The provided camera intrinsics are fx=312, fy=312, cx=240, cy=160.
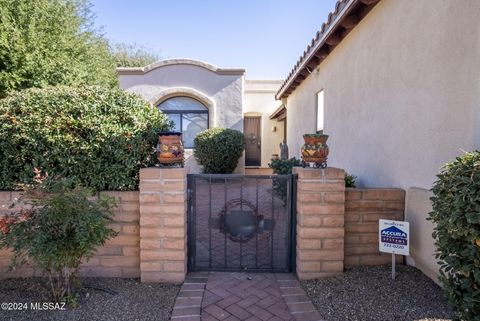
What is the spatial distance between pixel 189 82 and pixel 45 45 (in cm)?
469

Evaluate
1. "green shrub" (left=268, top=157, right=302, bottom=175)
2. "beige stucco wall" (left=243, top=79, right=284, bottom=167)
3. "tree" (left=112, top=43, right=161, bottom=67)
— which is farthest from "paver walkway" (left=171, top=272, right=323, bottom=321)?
"tree" (left=112, top=43, right=161, bottom=67)

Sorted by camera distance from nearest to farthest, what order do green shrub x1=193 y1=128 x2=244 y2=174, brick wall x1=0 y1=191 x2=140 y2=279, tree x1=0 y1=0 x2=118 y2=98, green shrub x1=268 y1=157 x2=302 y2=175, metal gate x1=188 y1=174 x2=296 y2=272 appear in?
brick wall x1=0 y1=191 x2=140 y2=279 < metal gate x1=188 y1=174 x2=296 y2=272 < green shrub x1=268 y1=157 x2=302 y2=175 < tree x1=0 y1=0 x2=118 y2=98 < green shrub x1=193 y1=128 x2=244 y2=174

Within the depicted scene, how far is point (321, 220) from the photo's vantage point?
3262mm

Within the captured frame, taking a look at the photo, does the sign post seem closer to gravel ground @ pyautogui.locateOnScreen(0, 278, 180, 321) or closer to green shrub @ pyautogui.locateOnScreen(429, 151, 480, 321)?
green shrub @ pyautogui.locateOnScreen(429, 151, 480, 321)

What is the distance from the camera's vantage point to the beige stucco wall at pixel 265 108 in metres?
14.1

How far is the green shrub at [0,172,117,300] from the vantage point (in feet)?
8.31

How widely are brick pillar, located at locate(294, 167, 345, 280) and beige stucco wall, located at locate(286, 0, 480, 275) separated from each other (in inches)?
29.7

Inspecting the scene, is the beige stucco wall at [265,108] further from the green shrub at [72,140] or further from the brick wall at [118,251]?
the brick wall at [118,251]

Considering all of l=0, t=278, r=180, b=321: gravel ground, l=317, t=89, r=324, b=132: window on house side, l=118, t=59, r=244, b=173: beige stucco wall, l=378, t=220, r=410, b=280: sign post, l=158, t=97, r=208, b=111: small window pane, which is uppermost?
l=118, t=59, r=244, b=173: beige stucco wall

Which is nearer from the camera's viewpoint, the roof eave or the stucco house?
the roof eave

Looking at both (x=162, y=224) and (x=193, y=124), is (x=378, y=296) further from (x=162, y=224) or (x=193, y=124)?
(x=193, y=124)

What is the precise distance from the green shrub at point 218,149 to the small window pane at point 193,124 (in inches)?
38.8

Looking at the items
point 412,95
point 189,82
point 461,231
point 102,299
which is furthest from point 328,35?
point 189,82

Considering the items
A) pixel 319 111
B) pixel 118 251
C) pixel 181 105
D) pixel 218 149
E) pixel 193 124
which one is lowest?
pixel 118 251
